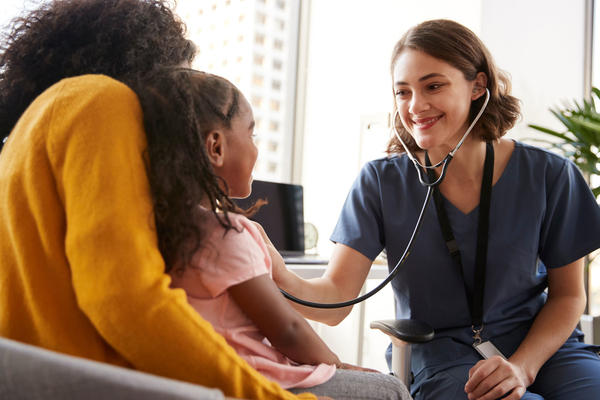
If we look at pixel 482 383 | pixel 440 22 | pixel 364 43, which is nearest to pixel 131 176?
pixel 482 383

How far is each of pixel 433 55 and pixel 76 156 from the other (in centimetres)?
95

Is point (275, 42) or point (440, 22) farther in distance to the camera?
point (275, 42)

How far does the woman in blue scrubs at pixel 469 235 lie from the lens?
48.7 inches

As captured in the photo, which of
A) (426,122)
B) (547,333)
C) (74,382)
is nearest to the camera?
(74,382)

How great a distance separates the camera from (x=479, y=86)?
53.7 inches

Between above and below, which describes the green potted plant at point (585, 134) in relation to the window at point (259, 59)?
below

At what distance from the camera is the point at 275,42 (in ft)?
11.4

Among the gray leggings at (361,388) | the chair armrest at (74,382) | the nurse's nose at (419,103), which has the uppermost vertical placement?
the nurse's nose at (419,103)

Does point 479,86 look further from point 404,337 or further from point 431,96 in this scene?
point 404,337

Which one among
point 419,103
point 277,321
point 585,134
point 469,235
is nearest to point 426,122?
point 419,103

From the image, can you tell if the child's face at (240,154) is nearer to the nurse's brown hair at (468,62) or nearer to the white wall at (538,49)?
the nurse's brown hair at (468,62)

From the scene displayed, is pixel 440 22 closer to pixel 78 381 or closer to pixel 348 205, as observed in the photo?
pixel 348 205

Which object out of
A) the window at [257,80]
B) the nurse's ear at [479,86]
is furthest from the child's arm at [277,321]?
the window at [257,80]

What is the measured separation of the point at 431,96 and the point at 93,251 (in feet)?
3.17
